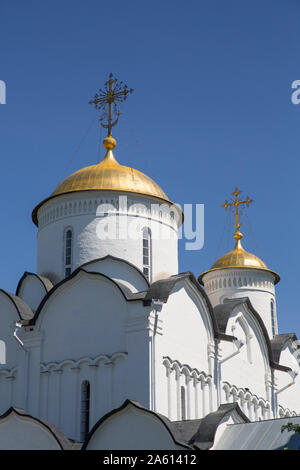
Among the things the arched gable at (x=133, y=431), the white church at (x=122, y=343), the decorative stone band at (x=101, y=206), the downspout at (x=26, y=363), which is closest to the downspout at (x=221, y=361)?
the white church at (x=122, y=343)

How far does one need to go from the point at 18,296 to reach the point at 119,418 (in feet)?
18.1

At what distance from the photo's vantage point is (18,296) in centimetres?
A: 1723

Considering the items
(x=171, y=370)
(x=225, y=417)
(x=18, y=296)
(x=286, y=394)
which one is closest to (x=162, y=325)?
(x=171, y=370)

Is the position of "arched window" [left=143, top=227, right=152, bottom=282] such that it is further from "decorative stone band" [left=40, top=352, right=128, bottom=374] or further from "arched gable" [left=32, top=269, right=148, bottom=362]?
"decorative stone band" [left=40, top=352, right=128, bottom=374]

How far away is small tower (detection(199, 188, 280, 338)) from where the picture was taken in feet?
69.8

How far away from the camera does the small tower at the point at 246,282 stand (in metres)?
21.3

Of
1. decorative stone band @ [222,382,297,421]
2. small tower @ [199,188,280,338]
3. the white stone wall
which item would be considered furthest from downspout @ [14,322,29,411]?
small tower @ [199,188,280,338]

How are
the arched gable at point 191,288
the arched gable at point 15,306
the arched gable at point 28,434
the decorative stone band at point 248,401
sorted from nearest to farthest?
the arched gable at point 28,434, the arched gable at point 191,288, the arched gable at point 15,306, the decorative stone band at point 248,401

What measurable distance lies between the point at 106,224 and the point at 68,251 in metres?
1.07

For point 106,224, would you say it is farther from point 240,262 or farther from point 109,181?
point 240,262

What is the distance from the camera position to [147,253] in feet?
55.8

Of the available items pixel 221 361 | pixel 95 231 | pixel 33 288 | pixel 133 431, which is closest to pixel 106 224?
pixel 95 231

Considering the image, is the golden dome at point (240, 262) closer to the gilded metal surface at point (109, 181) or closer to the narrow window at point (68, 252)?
the gilded metal surface at point (109, 181)
